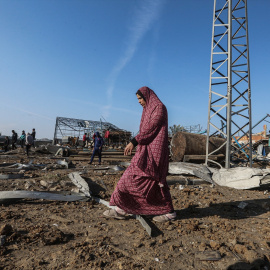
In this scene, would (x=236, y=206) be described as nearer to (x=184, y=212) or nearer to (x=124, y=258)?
(x=184, y=212)

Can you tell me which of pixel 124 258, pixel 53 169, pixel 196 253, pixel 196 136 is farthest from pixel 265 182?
pixel 53 169

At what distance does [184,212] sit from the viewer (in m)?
3.33

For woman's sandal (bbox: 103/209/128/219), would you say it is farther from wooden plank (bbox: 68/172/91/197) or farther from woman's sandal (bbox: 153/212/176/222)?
wooden plank (bbox: 68/172/91/197)

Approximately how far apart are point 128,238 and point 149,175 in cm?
74

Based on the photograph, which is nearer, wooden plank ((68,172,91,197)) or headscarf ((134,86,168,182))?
headscarf ((134,86,168,182))

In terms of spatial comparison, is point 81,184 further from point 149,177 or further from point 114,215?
point 149,177

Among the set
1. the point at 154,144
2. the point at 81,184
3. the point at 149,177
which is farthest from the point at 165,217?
the point at 81,184

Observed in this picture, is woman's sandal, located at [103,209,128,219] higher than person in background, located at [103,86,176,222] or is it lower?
lower

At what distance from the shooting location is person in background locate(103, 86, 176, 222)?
2756 mm

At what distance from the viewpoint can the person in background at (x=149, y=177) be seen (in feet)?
9.04

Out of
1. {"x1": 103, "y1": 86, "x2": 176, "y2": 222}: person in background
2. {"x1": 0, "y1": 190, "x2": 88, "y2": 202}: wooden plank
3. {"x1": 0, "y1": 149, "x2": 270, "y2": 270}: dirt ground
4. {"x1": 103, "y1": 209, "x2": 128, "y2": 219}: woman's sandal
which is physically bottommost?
{"x1": 0, "y1": 149, "x2": 270, "y2": 270}: dirt ground

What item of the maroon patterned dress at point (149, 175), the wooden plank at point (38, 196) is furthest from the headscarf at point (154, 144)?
the wooden plank at point (38, 196)

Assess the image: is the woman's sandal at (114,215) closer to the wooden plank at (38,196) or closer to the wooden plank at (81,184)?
the wooden plank at (38,196)

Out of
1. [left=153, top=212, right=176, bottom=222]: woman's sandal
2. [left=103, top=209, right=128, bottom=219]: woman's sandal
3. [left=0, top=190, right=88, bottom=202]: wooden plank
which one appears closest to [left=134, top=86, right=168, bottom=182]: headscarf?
[left=153, top=212, right=176, bottom=222]: woman's sandal
